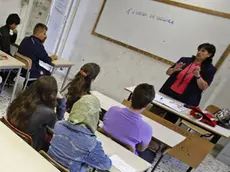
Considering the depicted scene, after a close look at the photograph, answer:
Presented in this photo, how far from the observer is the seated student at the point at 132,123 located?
5.10ft

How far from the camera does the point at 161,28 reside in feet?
12.4

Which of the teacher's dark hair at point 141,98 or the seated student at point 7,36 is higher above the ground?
the teacher's dark hair at point 141,98

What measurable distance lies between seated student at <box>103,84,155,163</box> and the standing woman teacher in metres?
1.19

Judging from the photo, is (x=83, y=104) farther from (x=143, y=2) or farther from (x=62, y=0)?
(x=62, y=0)

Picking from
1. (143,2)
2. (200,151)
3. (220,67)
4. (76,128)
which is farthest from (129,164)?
(143,2)

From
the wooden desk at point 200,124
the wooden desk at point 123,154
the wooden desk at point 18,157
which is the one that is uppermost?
the wooden desk at point 200,124

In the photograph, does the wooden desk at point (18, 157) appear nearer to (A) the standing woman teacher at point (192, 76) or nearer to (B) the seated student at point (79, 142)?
(B) the seated student at point (79, 142)

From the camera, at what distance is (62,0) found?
15.1ft

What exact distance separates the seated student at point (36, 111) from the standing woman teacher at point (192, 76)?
1775 millimetres

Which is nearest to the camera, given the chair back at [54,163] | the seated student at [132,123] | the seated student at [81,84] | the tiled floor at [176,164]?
the chair back at [54,163]

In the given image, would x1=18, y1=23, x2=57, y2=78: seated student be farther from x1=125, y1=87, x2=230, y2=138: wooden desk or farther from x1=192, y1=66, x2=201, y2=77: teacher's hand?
x1=192, y1=66, x2=201, y2=77: teacher's hand

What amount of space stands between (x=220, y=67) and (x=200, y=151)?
5.32 feet

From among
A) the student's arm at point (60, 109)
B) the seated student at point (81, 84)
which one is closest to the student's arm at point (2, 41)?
the seated student at point (81, 84)

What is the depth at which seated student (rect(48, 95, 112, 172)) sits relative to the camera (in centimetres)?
113
